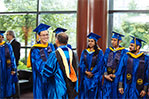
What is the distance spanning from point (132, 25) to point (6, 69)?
3470mm

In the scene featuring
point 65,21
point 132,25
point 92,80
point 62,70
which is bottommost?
point 92,80

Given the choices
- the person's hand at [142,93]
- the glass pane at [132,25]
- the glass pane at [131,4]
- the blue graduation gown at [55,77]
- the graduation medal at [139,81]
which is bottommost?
the person's hand at [142,93]

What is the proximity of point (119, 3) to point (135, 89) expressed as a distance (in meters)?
2.84

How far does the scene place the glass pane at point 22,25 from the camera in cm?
794

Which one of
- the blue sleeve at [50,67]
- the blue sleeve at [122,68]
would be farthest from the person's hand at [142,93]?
the blue sleeve at [50,67]

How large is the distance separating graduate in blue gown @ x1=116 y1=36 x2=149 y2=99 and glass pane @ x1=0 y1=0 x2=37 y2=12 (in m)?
3.52

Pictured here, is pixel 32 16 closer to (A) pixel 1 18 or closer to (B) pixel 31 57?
(A) pixel 1 18

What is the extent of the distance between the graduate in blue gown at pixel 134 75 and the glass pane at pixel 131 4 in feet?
6.86

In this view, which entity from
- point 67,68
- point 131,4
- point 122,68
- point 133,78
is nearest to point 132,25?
point 131,4

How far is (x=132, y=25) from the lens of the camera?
7.29 meters

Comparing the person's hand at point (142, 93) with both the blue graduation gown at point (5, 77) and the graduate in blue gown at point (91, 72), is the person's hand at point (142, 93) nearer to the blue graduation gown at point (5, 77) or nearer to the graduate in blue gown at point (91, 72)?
the graduate in blue gown at point (91, 72)

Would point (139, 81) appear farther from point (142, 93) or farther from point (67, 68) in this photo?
point (67, 68)

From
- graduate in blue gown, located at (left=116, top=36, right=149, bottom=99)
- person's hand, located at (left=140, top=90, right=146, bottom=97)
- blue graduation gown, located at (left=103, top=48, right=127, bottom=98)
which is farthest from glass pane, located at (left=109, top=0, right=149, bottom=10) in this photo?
person's hand, located at (left=140, top=90, right=146, bottom=97)

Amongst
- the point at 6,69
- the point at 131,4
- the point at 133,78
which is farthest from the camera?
the point at 131,4
